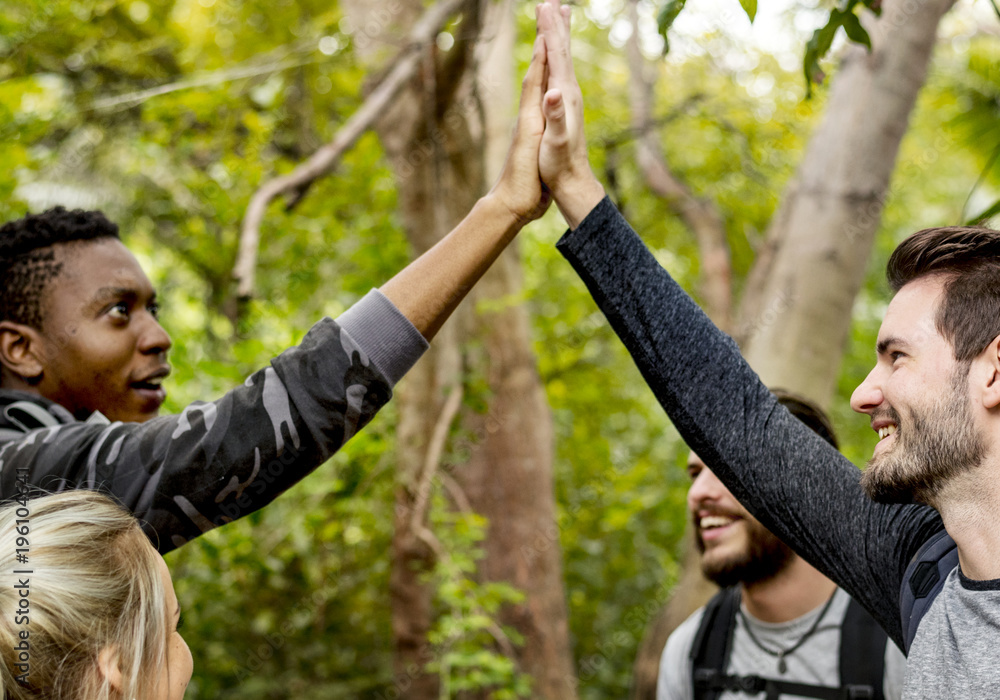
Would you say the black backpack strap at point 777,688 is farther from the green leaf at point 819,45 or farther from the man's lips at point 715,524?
the green leaf at point 819,45

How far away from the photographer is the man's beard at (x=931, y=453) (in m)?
1.21

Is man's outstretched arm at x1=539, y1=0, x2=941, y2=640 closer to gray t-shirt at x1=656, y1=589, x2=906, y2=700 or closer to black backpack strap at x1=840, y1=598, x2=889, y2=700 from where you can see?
black backpack strap at x1=840, y1=598, x2=889, y2=700

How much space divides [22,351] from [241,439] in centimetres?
62

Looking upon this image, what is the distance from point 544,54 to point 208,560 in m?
2.93

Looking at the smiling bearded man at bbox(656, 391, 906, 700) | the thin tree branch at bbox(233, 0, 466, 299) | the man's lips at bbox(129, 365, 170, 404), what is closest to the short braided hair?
the man's lips at bbox(129, 365, 170, 404)

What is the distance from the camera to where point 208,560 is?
3.63 meters

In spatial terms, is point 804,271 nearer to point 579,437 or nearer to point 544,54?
point 544,54

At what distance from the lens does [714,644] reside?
2180mm

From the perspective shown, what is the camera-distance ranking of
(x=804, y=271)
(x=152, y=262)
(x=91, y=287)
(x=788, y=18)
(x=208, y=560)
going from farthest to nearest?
(x=788, y=18) < (x=152, y=262) < (x=208, y=560) < (x=804, y=271) < (x=91, y=287)

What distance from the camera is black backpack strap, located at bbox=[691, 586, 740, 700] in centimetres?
209

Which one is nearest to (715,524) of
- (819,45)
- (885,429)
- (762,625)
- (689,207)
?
(762,625)

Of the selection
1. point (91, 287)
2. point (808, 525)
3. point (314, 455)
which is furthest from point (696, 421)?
point (91, 287)

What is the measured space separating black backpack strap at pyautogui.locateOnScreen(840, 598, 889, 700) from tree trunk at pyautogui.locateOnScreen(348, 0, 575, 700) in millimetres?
1773

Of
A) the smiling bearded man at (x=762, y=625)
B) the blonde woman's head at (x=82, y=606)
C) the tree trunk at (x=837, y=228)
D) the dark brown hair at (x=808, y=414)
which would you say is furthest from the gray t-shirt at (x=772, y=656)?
the blonde woman's head at (x=82, y=606)
